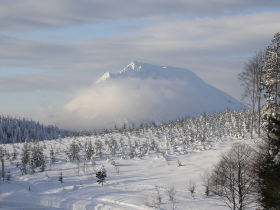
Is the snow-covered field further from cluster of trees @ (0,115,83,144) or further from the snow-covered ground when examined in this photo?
cluster of trees @ (0,115,83,144)

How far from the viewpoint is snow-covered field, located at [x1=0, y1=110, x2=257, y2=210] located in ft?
119

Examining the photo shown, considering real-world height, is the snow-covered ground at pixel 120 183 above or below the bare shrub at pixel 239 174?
below

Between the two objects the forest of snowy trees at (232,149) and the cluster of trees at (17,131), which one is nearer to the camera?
the forest of snowy trees at (232,149)

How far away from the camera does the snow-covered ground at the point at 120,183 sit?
1428 inches

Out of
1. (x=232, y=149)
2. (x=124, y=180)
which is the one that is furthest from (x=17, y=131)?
(x=232, y=149)

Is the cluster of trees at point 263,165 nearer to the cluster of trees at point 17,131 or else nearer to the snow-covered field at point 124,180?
the snow-covered field at point 124,180

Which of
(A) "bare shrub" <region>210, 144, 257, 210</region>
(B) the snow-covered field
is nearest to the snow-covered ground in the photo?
(B) the snow-covered field

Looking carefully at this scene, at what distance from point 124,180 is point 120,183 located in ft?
6.13

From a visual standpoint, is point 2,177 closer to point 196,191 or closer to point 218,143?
point 196,191

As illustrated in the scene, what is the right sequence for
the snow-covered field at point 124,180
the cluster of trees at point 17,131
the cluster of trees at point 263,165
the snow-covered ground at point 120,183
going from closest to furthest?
the cluster of trees at point 263,165 < the snow-covered ground at point 120,183 < the snow-covered field at point 124,180 < the cluster of trees at point 17,131

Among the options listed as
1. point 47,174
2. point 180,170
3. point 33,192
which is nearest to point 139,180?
point 180,170

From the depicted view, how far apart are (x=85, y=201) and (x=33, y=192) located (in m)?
14.3

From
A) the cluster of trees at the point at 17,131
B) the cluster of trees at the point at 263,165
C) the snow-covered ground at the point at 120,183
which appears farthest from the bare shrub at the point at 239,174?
the cluster of trees at the point at 17,131

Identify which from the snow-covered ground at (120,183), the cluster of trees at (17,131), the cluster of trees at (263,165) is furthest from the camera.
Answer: the cluster of trees at (17,131)
